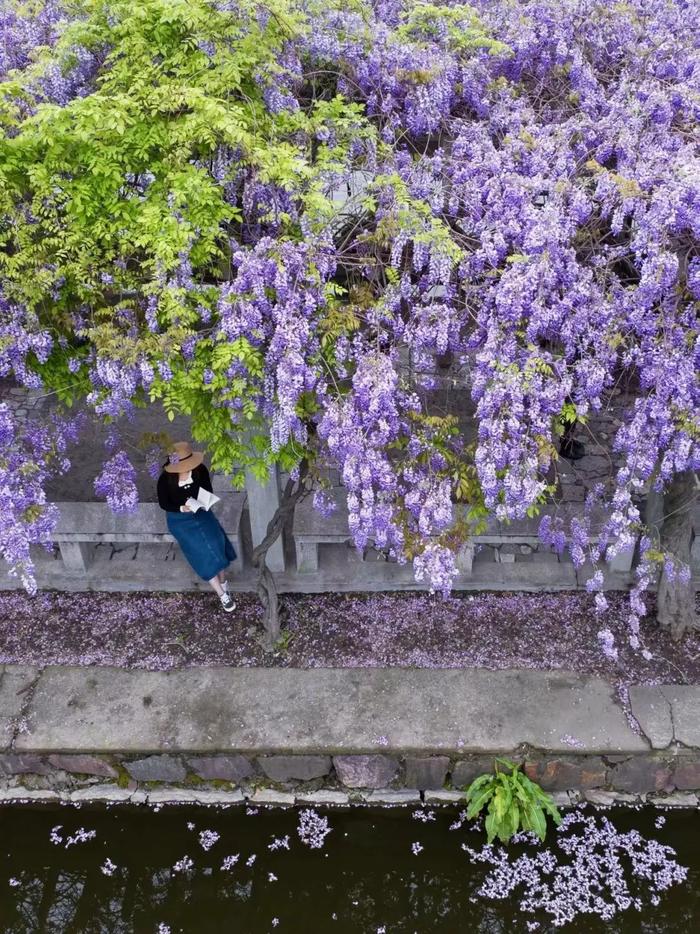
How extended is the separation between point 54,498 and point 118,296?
3483mm

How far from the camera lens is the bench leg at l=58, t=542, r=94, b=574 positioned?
21.8ft

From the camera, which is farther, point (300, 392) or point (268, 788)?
point (268, 788)

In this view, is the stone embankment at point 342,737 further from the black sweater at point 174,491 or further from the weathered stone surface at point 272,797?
the black sweater at point 174,491

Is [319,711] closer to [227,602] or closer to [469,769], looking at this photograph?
[469,769]

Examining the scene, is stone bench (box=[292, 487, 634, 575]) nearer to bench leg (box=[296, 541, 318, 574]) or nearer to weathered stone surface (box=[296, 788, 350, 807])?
bench leg (box=[296, 541, 318, 574])

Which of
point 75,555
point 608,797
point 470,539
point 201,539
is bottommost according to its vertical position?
point 608,797

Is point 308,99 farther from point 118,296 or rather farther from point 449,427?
point 449,427

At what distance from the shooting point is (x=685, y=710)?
5.63 m

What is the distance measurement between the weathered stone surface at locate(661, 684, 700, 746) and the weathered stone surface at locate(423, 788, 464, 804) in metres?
1.54

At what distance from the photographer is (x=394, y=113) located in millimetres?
5348

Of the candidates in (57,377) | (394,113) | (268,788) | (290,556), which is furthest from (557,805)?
(394,113)

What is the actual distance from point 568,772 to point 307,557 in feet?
8.35

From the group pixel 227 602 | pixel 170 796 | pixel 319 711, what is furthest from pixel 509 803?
pixel 227 602

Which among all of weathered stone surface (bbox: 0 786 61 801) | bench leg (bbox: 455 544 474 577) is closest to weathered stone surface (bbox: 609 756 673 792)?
bench leg (bbox: 455 544 474 577)
